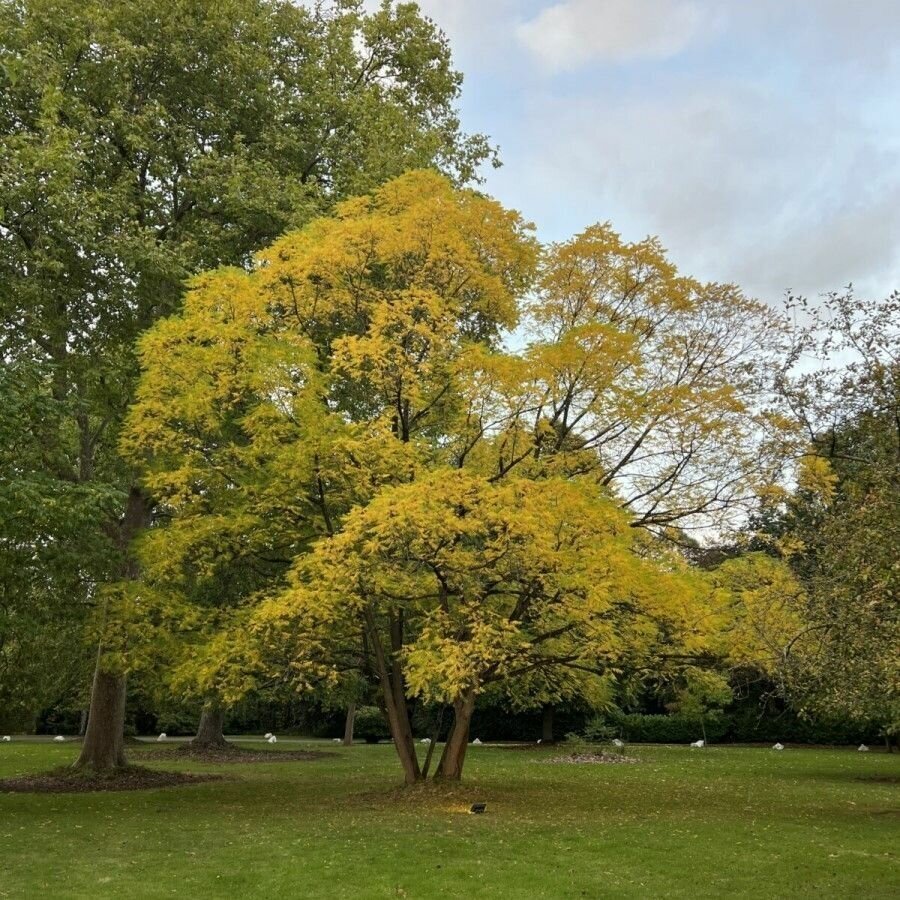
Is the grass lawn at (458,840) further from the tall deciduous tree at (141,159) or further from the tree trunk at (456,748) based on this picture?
the tall deciduous tree at (141,159)

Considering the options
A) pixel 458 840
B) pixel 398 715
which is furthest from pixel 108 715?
pixel 458 840

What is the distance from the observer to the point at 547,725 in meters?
33.9

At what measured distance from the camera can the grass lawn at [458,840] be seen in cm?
882

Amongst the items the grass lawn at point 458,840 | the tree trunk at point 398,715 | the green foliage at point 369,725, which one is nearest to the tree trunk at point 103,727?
the grass lawn at point 458,840

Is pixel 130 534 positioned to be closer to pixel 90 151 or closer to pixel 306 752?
pixel 90 151

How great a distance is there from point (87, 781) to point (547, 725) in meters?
20.2

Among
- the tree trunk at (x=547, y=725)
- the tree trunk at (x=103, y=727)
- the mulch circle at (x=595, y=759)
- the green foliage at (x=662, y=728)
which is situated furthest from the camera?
the green foliage at (x=662, y=728)

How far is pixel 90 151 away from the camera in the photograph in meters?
16.7

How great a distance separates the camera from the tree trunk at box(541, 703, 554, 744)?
1323 inches

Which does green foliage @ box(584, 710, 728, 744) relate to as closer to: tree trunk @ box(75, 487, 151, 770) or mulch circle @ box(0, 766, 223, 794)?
mulch circle @ box(0, 766, 223, 794)

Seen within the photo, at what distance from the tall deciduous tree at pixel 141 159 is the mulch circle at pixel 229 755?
7.00 m

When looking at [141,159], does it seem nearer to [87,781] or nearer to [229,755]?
[87,781]

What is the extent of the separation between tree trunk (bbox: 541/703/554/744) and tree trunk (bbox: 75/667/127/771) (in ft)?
62.1

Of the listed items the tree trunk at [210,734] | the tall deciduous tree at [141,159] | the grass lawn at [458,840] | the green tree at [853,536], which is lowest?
the grass lawn at [458,840]
